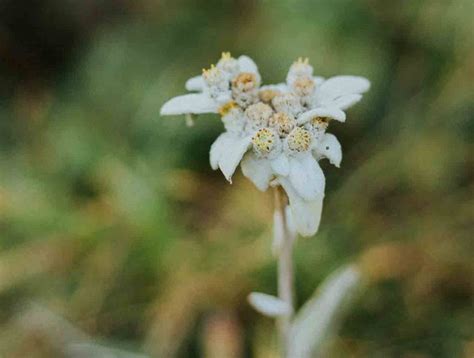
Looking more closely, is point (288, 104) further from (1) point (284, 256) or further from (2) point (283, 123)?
(1) point (284, 256)

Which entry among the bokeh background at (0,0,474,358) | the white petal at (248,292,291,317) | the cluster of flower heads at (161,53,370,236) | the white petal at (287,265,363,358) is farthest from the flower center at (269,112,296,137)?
the bokeh background at (0,0,474,358)

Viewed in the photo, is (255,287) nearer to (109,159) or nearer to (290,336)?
(290,336)

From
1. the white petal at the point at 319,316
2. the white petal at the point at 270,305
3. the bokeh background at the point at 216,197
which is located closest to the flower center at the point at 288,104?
the white petal at the point at 270,305

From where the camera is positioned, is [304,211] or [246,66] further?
[246,66]

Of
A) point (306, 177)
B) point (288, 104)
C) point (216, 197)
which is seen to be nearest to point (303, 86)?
point (288, 104)

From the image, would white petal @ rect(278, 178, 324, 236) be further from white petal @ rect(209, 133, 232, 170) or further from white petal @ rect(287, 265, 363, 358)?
white petal @ rect(287, 265, 363, 358)

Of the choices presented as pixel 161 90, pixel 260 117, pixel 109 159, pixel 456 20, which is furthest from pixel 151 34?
pixel 260 117
